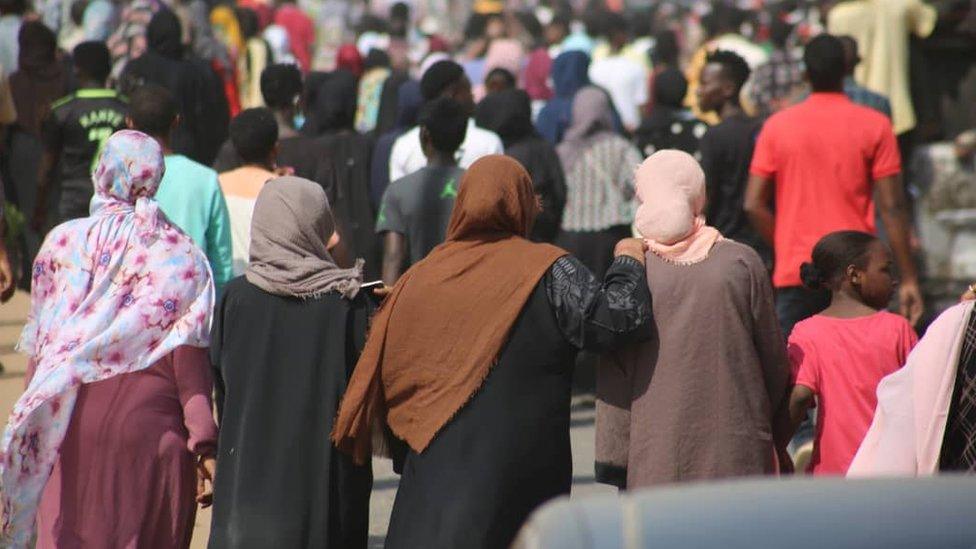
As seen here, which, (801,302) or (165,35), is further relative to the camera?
(165,35)

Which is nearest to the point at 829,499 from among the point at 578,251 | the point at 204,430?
the point at 204,430

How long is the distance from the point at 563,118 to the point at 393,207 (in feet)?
12.0

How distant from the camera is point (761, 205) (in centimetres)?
837

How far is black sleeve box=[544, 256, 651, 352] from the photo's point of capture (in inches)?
209

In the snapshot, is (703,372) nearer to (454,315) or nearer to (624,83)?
(454,315)

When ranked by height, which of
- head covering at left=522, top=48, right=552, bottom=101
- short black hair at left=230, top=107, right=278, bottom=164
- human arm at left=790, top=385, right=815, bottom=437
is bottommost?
human arm at left=790, top=385, right=815, bottom=437

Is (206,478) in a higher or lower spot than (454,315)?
lower

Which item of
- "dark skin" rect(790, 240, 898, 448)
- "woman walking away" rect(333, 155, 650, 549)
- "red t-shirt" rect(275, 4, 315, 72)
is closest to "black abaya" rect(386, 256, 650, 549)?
"woman walking away" rect(333, 155, 650, 549)

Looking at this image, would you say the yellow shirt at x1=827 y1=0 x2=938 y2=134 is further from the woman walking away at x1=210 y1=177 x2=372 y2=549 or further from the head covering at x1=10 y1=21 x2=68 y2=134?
the woman walking away at x1=210 y1=177 x2=372 y2=549

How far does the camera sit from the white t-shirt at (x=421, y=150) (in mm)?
9217

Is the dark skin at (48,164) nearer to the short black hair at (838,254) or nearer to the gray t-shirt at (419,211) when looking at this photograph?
the gray t-shirt at (419,211)

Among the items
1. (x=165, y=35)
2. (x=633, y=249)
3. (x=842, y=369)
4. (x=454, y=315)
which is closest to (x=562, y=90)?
(x=165, y=35)

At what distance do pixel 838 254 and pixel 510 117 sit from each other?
426 cm

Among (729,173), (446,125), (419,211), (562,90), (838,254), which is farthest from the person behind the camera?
(562,90)
